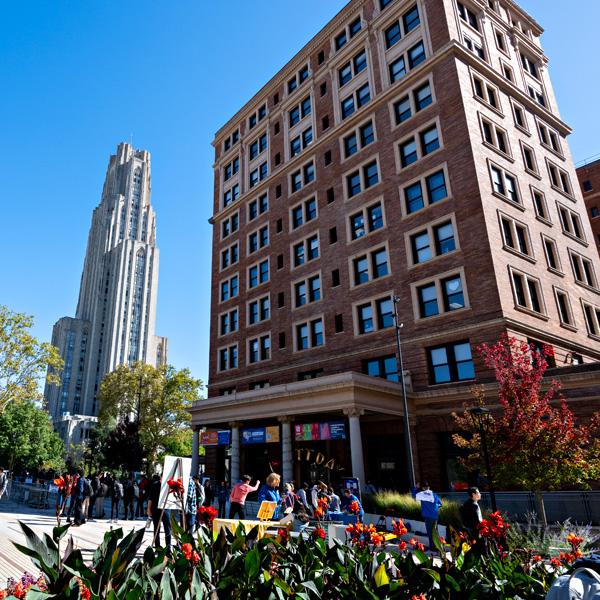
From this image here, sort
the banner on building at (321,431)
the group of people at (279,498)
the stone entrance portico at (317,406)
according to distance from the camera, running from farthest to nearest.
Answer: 1. the banner on building at (321,431)
2. the stone entrance portico at (317,406)
3. the group of people at (279,498)

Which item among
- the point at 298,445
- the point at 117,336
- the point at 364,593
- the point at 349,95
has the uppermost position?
the point at 117,336

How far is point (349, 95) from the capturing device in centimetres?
3666

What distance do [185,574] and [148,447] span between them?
54.0 m

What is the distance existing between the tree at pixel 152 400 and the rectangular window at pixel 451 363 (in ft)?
109

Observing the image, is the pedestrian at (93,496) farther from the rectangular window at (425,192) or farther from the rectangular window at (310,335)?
the rectangular window at (425,192)

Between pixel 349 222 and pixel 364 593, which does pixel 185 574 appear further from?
pixel 349 222

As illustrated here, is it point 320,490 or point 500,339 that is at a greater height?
point 500,339

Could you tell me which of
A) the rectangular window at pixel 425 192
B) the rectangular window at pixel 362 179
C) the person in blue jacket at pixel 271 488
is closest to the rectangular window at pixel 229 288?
the rectangular window at pixel 362 179

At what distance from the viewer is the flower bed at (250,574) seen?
13.5 feet

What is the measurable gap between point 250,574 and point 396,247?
26519 millimetres

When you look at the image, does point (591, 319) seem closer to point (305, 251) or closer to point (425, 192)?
point (425, 192)

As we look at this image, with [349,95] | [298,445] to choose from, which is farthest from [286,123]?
[298,445]

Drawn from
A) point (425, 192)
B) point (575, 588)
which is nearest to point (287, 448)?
point (425, 192)

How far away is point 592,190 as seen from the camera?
50906 millimetres
